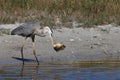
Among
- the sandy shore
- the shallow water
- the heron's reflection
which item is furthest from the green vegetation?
the heron's reflection

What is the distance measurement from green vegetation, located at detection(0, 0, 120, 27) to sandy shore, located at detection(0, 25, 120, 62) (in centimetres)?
92

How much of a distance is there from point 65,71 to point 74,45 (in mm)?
2681

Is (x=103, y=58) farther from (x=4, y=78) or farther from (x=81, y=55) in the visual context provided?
(x=4, y=78)

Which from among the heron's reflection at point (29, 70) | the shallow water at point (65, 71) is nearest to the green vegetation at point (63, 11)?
the shallow water at point (65, 71)

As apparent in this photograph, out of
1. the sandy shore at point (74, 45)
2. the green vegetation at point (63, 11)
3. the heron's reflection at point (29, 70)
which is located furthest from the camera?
the green vegetation at point (63, 11)

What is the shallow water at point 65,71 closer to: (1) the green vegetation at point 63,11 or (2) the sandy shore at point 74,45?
(2) the sandy shore at point 74,45

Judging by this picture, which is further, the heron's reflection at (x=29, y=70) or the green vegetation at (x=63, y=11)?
the green vegetation at (x=63, y=11)

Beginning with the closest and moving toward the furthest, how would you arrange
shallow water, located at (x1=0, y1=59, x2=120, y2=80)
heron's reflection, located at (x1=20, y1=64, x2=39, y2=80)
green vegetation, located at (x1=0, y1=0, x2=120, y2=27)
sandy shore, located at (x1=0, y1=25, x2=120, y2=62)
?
1. shallow water, located at (x1=0, y1=59, x2=120, y2=80)
2. heron's reflection, located at (x1=20, y1=64, x2=39, y2=80)
3. sandy shore, located at (x1=0, y1=25, x2=120, y2=62)
4. green vegetation, located at (x1=0, y1=0, x2=120, y2=27)

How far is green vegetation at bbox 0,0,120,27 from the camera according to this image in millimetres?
14750

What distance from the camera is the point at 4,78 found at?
29.5ft

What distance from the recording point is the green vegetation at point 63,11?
14.8 metres

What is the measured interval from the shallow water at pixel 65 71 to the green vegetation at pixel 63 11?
388cm

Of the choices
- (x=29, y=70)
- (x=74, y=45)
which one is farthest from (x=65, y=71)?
(x=74, y=45)

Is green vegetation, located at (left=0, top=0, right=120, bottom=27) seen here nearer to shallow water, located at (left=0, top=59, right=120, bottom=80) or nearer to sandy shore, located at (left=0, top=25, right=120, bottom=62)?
sandy shore, located at (left=0, top=25, right=120, bottom=62)
